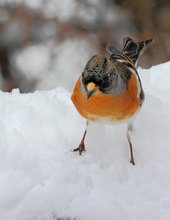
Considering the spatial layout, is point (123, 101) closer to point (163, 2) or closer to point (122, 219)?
point (122, 219)

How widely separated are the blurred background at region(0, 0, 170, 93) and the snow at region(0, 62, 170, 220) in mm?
1641

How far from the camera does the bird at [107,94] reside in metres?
2.29

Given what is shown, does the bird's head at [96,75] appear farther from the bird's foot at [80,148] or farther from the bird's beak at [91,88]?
the bird's foot at [80,148]

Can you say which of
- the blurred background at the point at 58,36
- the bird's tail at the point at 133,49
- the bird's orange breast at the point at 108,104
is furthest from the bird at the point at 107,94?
the blurred background at the point at 58,36

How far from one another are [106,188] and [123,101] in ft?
1.42

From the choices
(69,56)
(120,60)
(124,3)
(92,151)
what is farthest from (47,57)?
(92,151)

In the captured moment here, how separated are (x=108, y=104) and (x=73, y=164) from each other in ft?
1.13

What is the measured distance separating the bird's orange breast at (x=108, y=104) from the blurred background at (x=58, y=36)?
200 centimetres

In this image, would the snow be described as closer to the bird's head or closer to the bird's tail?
the bird's tail

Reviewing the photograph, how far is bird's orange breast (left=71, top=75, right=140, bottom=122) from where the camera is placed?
8.05 feet

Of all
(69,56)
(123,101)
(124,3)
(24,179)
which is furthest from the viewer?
(124,3)

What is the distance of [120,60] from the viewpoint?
114 inches

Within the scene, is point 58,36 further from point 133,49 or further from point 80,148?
point 80,148

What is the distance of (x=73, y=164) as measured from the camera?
2.53 m
